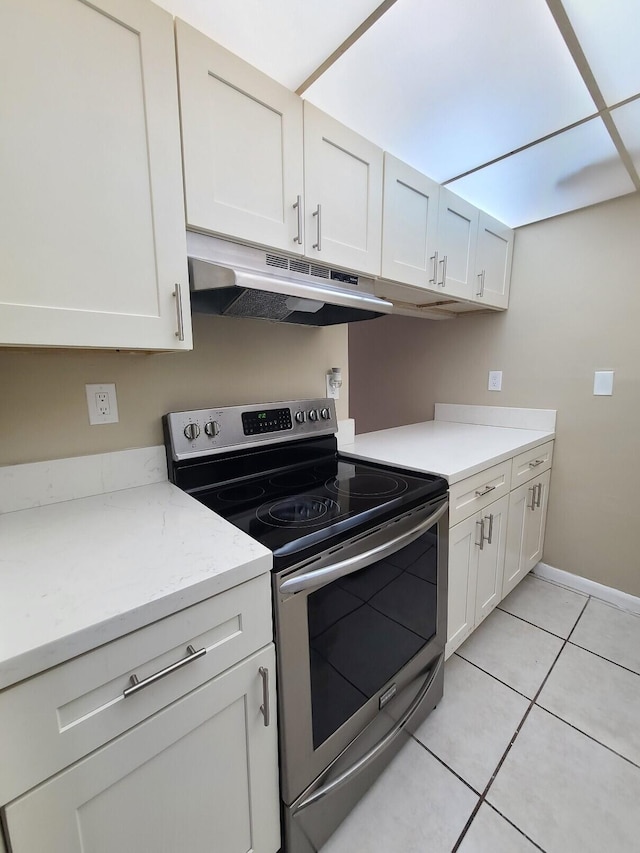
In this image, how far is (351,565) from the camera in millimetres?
931

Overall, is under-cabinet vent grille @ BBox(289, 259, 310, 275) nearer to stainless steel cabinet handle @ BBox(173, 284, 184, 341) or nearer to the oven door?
stainless steel cabinet handle @ BBox(173, 284, 184, 341)

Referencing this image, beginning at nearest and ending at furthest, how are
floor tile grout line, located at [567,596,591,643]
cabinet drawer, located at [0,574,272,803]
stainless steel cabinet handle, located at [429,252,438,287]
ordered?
cabinet drawer, located at [0,574,272,803] < stainless steel cabinet handle, located at [429,252,438,287] < floor tile grout line, located at [567,596,591,643]

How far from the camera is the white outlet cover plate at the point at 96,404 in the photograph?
1.12 meters

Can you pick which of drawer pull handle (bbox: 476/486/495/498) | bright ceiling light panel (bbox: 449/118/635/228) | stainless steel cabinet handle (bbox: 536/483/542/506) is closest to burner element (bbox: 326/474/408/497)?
drawer pull handle (bbox: 476/486/495/498)

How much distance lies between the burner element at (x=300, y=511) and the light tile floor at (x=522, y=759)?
0.93 meters

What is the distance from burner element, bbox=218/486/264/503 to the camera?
1.17 meters

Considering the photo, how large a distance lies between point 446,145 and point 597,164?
0.71 meters

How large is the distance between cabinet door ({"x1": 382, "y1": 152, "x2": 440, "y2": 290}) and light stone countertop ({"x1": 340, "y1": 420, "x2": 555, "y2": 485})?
29.7 inches

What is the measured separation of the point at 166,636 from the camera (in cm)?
64

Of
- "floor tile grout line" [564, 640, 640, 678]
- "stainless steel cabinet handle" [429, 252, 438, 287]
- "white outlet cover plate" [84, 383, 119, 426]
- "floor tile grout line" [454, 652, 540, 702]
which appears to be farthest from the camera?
"stainless steel cabinet handle" [429, 252, 438, 287]

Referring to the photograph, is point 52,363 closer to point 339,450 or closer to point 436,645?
point 339,450

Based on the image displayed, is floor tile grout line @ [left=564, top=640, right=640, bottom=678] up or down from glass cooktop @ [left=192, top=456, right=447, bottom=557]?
down

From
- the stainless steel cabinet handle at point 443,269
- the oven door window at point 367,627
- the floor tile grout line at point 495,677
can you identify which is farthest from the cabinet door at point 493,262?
the floor tile grout line at point 495,677

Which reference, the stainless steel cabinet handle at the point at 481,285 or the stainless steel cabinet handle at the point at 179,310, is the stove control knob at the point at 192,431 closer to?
the stainless steel cabinet handle at the point at 179,310
